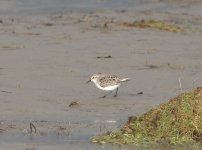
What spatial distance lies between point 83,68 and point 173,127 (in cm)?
479

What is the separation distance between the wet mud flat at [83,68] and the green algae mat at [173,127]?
46cm

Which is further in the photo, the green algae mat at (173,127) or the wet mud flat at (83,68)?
the wet mud flat at (83,68)

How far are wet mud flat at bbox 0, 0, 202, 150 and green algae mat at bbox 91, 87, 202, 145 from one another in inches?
18.2

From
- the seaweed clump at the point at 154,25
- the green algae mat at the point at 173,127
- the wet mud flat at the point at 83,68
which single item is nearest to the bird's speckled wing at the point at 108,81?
the wet mud flat at the point at 83,68

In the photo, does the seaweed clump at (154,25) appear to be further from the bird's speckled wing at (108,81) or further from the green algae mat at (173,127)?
the green algae mat at (173,127)

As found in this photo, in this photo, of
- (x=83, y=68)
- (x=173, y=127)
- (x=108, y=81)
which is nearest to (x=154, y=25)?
(x=83, y=68)

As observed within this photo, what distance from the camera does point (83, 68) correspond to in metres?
14.9

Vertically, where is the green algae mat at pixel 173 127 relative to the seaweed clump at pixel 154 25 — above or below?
below

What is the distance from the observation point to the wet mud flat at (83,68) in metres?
11.1

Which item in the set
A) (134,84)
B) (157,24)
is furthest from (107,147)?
(157,24)

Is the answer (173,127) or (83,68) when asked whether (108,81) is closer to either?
(83,68)

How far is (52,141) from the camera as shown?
1014 centimetres

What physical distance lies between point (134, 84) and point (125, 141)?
3.87 m

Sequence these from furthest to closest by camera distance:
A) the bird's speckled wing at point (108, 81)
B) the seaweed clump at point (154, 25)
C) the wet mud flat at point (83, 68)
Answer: the seaweed clump at point (154, 25) < the bird's speckled wing at point (108, 81) < the wet mud flat at point (83, 68)
